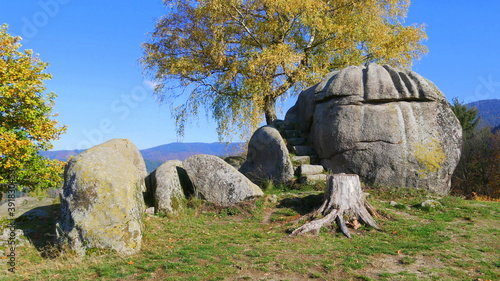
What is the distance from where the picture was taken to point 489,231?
9.56m

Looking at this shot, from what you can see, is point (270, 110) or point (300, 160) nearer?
point (300, 160)

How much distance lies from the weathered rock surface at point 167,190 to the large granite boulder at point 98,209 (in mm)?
2139

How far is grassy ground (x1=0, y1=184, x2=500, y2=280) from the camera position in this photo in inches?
271

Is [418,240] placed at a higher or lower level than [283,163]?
lower

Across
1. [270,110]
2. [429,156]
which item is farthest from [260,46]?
[429,156]

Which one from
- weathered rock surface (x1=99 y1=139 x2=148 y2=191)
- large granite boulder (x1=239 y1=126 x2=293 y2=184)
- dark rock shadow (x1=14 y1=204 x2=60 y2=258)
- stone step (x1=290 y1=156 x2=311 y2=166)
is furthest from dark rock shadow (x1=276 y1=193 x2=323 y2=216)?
dark rock shadow (x1=14 y1=204 x2=60 y2=258)

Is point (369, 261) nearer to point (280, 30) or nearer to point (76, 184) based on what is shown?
point (76, 184)

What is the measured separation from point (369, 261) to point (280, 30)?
58.8ft

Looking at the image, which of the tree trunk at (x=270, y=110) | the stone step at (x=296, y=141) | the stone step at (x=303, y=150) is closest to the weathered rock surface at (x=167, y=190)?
the stone step at (x=303, y=150)

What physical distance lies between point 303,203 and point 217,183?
2673mm

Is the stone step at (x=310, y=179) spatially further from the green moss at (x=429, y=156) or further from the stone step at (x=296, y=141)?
the green moss at (x=429, y=156)

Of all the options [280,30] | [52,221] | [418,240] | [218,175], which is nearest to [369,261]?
[418,240]

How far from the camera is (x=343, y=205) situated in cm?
982

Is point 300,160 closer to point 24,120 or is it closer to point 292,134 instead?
point 292,134
